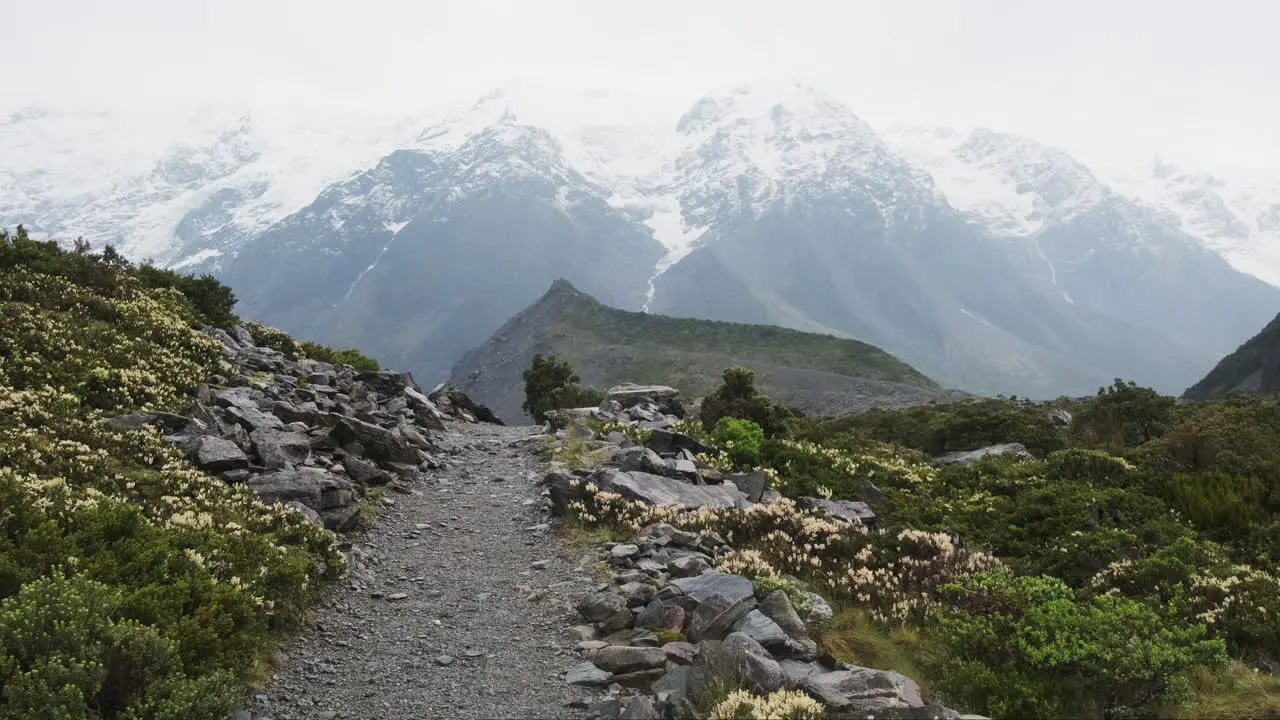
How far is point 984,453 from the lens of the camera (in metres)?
25.1

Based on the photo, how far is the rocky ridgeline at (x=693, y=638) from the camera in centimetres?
700

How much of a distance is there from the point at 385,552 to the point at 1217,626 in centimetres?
1246

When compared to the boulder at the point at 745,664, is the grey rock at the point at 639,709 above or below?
below

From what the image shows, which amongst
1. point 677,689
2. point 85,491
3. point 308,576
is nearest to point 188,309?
point 85,491

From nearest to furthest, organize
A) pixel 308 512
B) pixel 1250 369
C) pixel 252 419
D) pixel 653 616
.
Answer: pixel 653 616 → pixel 308 512 → pixel 252 419 → pixel 1250 369

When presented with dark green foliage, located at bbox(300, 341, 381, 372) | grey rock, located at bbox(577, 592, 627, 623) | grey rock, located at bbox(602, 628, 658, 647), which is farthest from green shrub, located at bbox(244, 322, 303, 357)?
grey rock, located at bbox(602, 628, 658, 647)

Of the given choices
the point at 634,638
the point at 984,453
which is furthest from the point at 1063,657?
the point at 984,453

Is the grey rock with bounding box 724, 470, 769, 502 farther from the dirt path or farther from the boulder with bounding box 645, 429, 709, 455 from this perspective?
the dirt path

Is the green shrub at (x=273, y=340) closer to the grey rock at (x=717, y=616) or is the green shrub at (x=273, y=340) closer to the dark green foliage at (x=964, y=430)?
the dark green foliage at (x=964, y=430)

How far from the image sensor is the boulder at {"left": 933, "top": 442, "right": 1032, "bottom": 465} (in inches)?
989

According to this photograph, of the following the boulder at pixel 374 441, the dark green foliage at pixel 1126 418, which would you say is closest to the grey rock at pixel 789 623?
the boulder at pixel 374 441

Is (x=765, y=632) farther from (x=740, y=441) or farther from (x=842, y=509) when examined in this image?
(x=740, y=441)

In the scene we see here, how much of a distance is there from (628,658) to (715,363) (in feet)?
487

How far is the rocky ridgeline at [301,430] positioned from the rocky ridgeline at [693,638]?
16.7 ft
